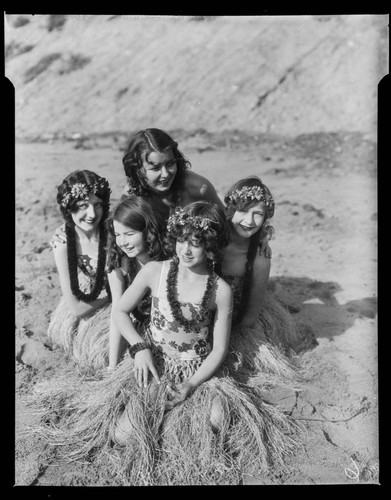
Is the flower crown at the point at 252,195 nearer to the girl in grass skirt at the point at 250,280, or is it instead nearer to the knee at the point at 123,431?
the girl in grass skirt at the point at 250,280

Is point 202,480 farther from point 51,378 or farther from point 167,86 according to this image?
point 167,86

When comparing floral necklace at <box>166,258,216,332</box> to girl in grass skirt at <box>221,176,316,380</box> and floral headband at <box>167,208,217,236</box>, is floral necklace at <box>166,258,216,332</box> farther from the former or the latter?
Answer: girl in grass skirt at <box>221,176,316,380</box>

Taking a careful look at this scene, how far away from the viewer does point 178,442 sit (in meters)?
2.85

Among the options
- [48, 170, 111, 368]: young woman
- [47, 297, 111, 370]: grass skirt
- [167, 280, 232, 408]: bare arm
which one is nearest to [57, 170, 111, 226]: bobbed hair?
[48, 170, 111, 368]: young woman

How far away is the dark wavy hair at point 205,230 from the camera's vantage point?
2.83 meters

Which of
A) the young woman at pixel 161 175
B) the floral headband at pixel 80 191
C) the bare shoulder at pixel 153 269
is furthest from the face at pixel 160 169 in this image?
the bare shoulder at pixel 153 269

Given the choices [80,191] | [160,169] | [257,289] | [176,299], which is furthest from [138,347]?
[160,169]

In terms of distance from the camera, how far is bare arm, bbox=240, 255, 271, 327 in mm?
3350

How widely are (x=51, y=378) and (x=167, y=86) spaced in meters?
4.27

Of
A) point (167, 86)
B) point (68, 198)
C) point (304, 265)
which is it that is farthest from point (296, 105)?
point (68, 198)

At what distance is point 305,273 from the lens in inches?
177

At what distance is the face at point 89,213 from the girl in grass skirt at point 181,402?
483 mm

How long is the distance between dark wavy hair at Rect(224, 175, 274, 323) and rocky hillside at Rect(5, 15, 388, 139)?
0.75 meters

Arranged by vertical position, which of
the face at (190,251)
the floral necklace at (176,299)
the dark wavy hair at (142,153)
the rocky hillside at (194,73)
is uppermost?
the rocky hillside at (194,73)
